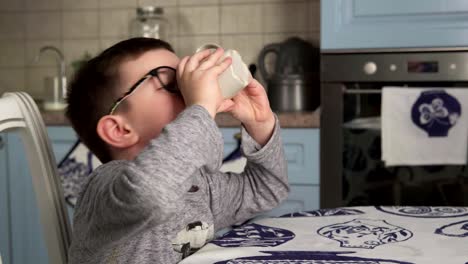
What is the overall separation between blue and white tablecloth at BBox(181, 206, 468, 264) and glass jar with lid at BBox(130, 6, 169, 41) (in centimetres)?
192

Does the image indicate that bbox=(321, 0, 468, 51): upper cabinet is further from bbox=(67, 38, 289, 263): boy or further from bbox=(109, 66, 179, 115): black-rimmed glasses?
bbox=(109, 66, 179, 115): black-rimmed glasses

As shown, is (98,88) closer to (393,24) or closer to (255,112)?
(255,112)

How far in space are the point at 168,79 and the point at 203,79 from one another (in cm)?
11

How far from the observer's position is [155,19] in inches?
110

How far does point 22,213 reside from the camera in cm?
256

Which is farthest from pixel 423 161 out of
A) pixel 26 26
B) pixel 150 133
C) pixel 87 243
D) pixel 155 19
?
pixel 26 26

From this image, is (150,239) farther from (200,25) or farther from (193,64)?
(200,25)

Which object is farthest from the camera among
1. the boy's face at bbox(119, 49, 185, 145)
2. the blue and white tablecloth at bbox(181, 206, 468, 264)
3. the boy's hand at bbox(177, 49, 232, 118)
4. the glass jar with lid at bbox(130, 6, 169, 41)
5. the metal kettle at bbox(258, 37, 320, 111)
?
the glass jar with lid at bbox(130, 6, 169, 41)

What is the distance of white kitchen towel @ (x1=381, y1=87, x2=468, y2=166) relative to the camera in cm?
217

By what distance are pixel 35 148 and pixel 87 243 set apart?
159mm

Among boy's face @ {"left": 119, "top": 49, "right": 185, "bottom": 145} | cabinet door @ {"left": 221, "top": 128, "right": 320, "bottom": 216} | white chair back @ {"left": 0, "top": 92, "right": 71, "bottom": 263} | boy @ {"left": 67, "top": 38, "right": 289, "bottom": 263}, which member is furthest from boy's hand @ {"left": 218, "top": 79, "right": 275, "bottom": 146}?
cabinet door @ {"left": 221, "top": 128, "right": 320, "bottom": 216}

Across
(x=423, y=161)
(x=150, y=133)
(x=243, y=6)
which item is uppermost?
(x=243, y=6)

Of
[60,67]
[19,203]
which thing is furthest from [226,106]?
[60,67]

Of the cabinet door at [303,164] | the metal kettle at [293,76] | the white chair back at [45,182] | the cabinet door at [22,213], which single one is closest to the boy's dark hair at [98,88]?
the white chair back at [45,182]
